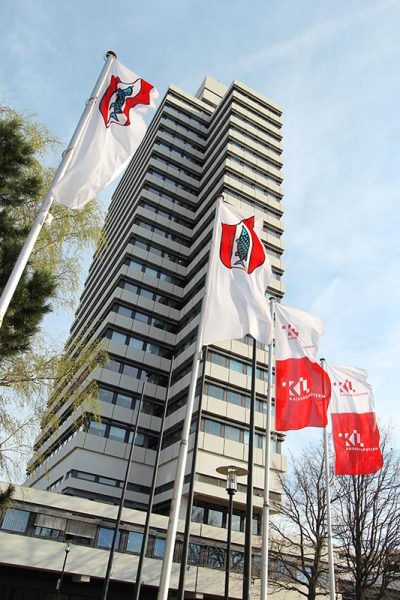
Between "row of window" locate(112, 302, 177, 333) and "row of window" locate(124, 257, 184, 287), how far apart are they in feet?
15.6

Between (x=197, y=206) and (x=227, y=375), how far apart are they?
83.6 ft

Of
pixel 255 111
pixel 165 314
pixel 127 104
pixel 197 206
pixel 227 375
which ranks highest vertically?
pixel 255 111

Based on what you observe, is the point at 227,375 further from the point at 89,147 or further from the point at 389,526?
the point at 89,147

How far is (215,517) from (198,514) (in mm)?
1411

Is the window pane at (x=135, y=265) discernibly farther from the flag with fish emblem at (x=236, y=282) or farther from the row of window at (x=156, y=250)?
the flag with fish emblem at (x=236, y=282)

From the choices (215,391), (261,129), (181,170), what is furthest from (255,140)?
(215,391)

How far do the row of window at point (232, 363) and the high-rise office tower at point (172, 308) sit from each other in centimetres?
11

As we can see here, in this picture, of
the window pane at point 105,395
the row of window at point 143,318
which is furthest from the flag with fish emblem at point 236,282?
the row of window at point 143,318

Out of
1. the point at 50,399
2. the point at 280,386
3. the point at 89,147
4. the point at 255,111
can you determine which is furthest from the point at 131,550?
the point at 255,111

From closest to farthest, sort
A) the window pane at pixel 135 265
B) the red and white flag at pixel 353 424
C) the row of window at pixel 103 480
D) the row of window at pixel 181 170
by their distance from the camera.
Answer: the red and white flag at pixel 353 424 → the row of window at pixel 103 480 → the window pane at pixel 135 265 → the row of window at pixel 181 170

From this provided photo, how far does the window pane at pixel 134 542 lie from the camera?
28969mm

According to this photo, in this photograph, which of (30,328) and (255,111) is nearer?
(30,328)

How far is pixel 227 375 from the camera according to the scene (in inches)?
1559

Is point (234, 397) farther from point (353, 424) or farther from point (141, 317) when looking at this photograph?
point (353, 424)
